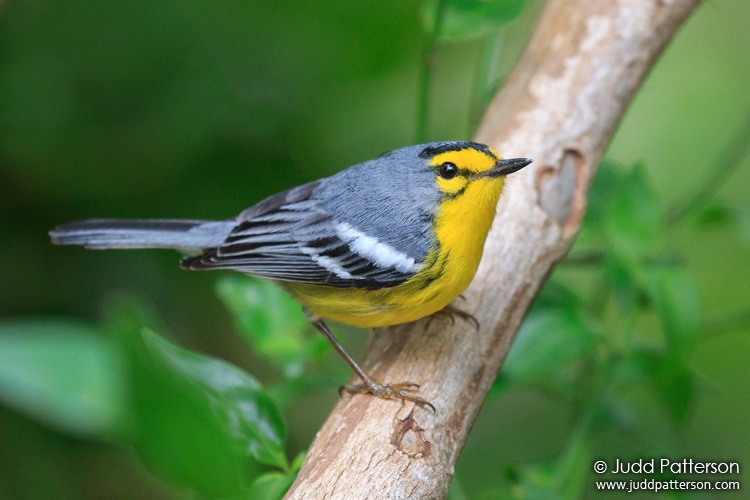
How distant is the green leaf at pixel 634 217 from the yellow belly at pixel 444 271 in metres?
0.54

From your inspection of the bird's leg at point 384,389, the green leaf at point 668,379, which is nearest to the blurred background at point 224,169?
the green leaf at point 668,379

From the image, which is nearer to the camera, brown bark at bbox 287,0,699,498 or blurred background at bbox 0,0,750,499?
brown bark at bbox 287,0,699,498

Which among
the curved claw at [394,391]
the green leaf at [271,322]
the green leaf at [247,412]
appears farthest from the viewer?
the green leaf at [271,322]

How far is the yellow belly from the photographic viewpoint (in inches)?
94.1

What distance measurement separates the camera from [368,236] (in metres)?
2.56

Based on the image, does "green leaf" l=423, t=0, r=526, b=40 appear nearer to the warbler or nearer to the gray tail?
the warbler

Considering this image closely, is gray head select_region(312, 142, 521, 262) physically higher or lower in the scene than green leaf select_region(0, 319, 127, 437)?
higher

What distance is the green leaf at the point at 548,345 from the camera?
97.5 inches

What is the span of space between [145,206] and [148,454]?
3.21 meters

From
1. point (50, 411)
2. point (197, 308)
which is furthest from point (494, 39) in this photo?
point (50, 411)

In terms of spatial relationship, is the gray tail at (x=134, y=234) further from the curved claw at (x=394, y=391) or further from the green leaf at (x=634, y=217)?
the green leaf at (x=634, y=217)

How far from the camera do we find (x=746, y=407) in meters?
4.68

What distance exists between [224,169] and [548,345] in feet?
6.75

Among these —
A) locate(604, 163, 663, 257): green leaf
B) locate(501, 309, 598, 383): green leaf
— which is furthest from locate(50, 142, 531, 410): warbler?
locate(604, 163, 663, 257): green leaf
